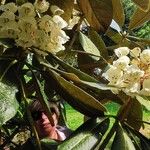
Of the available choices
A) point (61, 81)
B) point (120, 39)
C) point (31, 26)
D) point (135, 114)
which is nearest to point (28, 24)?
point (31, 26)

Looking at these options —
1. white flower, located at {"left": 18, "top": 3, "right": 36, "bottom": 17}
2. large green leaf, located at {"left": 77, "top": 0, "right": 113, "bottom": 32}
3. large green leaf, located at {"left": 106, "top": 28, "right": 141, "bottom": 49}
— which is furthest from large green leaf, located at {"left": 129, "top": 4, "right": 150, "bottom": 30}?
white flower, located at {"left": 18, "top": 3, "right": 36, "bottom": 17}

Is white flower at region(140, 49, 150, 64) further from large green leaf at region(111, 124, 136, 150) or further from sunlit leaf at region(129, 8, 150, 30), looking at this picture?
sunlit leaf at region(129, 8, 150, 30)

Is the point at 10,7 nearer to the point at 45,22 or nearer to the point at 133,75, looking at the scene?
the point at 45,22

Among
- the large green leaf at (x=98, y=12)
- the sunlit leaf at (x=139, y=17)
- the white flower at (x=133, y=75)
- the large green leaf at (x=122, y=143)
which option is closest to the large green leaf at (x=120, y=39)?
the sunlit leaf at (x=139, y=17)

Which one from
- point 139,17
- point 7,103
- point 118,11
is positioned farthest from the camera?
point 139,17

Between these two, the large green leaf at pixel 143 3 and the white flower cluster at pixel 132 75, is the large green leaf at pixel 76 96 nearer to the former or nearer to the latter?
the white flower cluster at pixel 132 75

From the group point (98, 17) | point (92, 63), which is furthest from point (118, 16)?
point (98, 17)
